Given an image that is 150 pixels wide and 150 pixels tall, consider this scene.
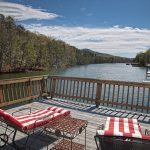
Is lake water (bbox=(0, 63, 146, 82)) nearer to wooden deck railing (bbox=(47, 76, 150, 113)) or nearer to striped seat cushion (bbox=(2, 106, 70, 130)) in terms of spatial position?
wooden deck railing (bbox=(47, 76, 150, 113))

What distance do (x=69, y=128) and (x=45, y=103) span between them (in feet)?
12.9

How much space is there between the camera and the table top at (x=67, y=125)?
3.91m

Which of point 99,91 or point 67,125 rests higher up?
point 99,91

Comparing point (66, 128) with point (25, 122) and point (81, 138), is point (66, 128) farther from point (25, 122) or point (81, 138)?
point (81, 138)

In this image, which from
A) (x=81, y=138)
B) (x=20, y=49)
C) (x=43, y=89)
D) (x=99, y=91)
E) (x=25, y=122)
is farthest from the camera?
(x=20, y=49)

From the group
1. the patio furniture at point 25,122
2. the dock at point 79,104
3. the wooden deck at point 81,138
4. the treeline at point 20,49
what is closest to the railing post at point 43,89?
the dock at point 79,104

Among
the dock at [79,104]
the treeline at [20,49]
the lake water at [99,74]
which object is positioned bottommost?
the lake water at [99,74]

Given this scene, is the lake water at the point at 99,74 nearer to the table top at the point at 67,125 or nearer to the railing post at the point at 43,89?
the railing post at the point at 43,89

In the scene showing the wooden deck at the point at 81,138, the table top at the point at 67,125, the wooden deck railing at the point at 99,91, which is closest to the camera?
the table top at the point at 67,125

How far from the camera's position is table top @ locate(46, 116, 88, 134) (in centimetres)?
391

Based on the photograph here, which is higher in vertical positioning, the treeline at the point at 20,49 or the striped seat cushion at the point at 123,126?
the treeline at the point at 20,49

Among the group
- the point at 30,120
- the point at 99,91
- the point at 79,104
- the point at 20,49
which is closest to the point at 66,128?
the point at 30,120

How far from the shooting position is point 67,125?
411 centimetres

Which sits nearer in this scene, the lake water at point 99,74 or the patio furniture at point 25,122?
the patio furniture at point 25,122
